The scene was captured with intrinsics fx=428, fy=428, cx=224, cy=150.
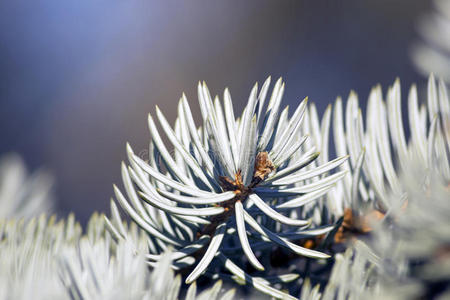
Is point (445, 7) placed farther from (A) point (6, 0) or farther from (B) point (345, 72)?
(A) point (6, 0)

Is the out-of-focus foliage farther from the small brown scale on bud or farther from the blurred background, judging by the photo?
the blurred background

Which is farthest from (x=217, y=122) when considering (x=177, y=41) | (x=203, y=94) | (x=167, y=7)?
(x=167, y=7)

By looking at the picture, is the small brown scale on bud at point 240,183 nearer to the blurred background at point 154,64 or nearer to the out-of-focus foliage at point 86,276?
the out-of-focus foliage at point 86,276

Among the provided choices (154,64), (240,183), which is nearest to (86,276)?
(240,183)

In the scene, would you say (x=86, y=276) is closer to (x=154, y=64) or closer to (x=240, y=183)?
(x=240, y=183)

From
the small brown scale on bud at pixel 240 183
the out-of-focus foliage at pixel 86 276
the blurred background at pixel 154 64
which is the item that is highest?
the blurred background at pixel 154 64

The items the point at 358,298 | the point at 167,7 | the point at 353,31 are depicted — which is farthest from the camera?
the point at 167,7

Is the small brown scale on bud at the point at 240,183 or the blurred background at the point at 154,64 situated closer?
the small brown scale on bud at the point at 240,183

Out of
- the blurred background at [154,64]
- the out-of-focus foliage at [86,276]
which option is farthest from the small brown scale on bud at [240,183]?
the blurred background at [154,64]

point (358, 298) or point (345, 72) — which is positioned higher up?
point (345, 72)
